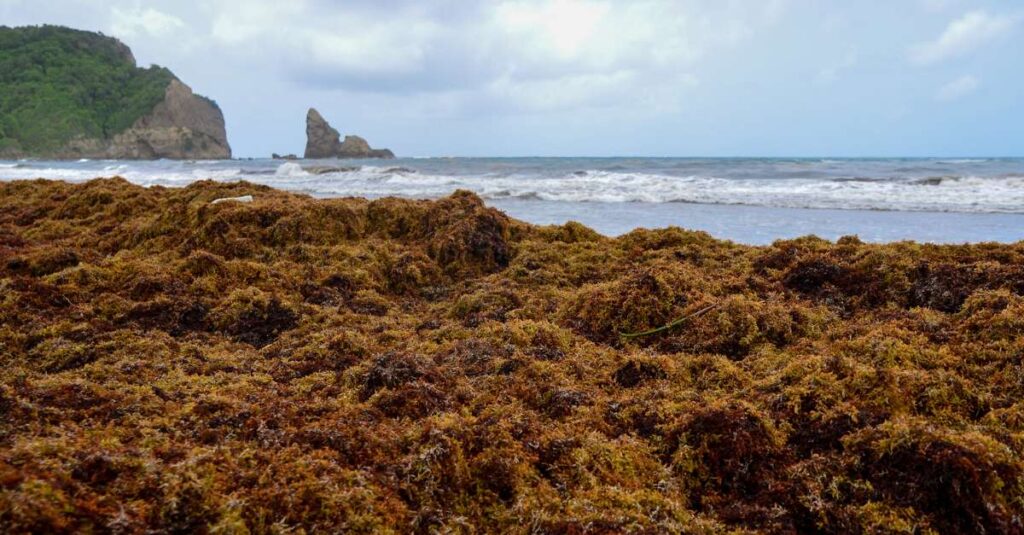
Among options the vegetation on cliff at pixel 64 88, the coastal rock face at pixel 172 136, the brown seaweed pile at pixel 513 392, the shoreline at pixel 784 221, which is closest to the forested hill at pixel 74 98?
the vegetation on cliff at pixel 64 88

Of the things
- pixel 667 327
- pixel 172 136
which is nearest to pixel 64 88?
pixel 172 136

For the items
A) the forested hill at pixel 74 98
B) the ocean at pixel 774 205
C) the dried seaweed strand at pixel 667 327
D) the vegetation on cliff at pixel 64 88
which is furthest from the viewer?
the forested hill at pixel 74 98

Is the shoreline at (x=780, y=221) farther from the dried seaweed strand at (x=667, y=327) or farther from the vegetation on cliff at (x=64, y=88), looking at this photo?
the vegetation on cliff at (x=64, y=88)

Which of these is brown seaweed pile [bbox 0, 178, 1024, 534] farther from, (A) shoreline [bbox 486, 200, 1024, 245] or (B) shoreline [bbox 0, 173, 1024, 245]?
(A) shoreline [bbox 486, 200, 1024, 245]

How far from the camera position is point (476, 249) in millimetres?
5754

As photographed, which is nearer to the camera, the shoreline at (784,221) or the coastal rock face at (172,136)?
the shoreline at (784,221)

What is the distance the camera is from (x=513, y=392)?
2.78m

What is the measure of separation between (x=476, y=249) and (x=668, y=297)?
2.39 m

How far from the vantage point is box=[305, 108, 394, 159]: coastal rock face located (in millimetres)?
82188

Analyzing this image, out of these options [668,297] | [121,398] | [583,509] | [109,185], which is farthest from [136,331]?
[109,185]

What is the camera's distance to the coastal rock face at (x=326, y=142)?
3236 inches

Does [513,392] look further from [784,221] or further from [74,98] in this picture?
[74,98]

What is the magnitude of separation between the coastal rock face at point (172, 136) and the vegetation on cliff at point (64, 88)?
1.67 meters

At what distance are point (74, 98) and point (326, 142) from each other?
3423cm
